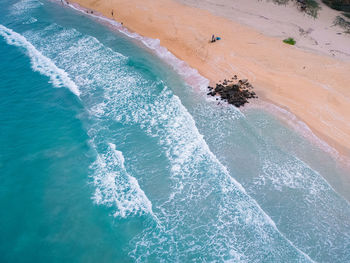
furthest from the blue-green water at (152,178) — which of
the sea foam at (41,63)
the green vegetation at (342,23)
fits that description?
the green vegetation at (342,23)

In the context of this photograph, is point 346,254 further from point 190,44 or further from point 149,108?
point 190,44

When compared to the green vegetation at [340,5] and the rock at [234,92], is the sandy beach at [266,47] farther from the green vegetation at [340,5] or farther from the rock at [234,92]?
the green vegetation at [340,5]

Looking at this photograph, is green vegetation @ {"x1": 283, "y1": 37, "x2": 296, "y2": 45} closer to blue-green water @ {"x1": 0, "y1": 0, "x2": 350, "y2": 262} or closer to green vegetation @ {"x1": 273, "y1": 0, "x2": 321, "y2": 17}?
green vegetation @ {"x1": 273, "y1": 0, "x2": 321, "y2": 17}

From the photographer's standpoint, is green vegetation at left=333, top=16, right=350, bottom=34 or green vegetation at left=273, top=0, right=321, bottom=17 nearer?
green vegetation at left=333, top=16, right=350, bottom=34

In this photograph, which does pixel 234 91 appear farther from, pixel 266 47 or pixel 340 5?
pixel 340 5

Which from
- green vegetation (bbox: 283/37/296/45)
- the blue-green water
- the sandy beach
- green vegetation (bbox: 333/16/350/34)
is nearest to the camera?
the blue-green water

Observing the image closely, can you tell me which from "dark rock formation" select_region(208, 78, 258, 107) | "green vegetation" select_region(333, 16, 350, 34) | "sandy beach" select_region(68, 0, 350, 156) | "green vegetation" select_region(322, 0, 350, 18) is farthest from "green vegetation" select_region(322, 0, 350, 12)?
"dark rock formation" select_region(208, 78, 258, 107)

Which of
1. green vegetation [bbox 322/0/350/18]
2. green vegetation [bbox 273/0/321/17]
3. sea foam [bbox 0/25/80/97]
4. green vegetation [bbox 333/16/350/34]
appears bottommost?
sea foam [bbox 0/25/80/97]

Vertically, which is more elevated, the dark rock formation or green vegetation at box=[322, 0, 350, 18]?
green vegetation at box=[322, 0, 350, 18]
